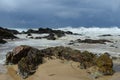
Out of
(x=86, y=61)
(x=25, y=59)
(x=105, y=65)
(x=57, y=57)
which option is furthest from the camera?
(x=57, y=57)

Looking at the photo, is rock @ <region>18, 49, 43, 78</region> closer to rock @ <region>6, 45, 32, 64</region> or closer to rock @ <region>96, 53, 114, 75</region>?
rock @ <region>6, 45, 32, 64</region>

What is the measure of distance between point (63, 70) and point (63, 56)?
177 centimetres

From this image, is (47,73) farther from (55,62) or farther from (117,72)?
(117,72)

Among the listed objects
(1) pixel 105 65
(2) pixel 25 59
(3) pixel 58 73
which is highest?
(2) pixel 25 59

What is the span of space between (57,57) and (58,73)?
2015mm

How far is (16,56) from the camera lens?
50.2 ft

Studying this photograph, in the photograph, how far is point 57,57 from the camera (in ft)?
49.4

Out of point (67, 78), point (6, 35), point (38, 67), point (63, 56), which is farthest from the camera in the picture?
point (6, 35)

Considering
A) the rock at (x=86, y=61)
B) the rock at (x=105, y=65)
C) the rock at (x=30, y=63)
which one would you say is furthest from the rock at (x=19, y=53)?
the rock at (x=105, y=65)

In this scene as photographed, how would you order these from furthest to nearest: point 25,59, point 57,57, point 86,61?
point 57,57 < point 25,59 < point 86,61

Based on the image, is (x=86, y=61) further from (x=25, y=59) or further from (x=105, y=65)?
(x=25, y=59)

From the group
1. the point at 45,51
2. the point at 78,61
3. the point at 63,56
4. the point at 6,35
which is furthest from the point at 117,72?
the point at 6,35

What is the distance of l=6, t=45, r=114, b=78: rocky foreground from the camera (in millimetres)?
13070

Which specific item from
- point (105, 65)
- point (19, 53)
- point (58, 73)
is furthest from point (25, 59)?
point (105, 65)
